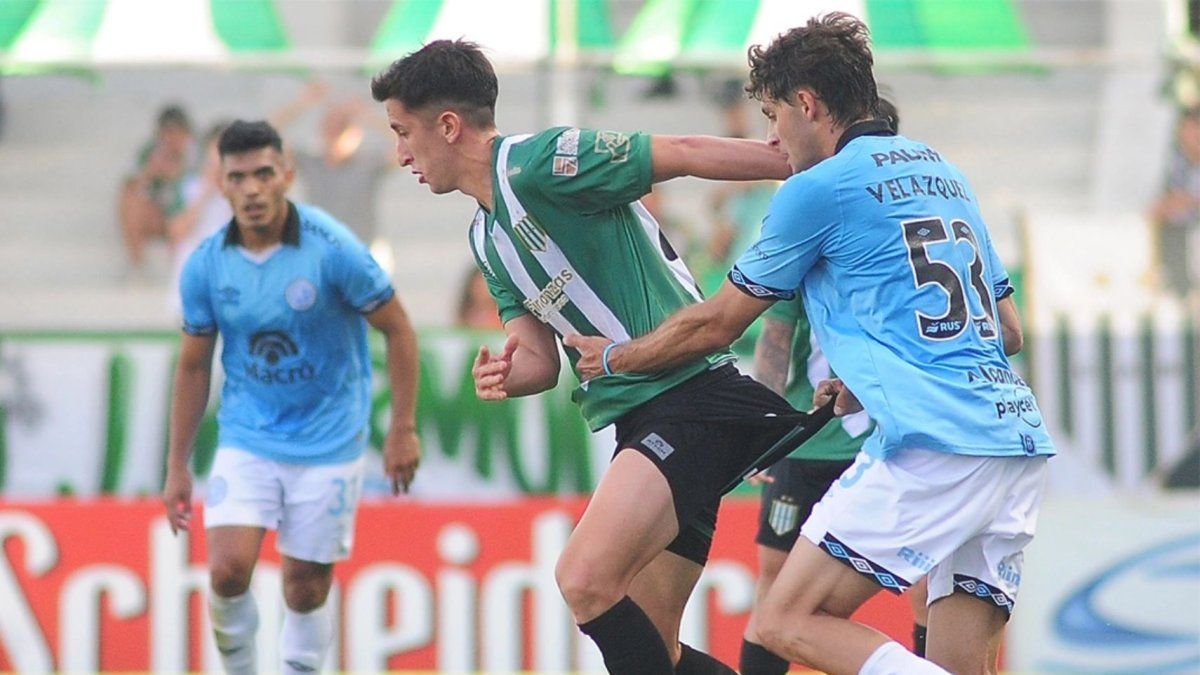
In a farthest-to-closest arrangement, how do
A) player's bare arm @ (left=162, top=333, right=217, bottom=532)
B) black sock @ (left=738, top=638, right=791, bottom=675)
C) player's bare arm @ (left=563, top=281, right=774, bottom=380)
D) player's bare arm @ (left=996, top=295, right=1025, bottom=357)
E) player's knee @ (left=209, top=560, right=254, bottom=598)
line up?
player's bare arm @ (left=162, top=333, right=217, bottom=532) < player's knee @ (left=209, top=560, right=254, bottom=598) < black sock @ (left=738, top=638, right=791, bottom=675) < player's bare arm @ (left=996, top=295, right=1025, bottom=357) < player's bare arm @ (left=563, top=281, right=774, bottom=380)

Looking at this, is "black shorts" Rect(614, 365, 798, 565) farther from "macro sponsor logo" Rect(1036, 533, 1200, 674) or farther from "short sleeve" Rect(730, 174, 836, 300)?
"macro sponsor logo" Rect(1036, 533, 1200, 674)

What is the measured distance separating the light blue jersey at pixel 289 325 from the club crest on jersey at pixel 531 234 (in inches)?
70.6

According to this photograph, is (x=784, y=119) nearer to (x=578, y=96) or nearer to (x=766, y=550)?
(x=766, y=550)

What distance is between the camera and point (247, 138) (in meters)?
6.66

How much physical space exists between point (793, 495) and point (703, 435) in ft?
4.79

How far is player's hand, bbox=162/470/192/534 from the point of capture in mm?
6770

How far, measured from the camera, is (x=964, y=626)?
4.78 metres

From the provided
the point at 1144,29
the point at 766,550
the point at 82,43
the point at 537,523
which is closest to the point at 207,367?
the point at 766,550

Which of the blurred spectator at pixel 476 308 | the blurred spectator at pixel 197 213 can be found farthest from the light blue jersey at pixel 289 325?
the blurred spectator at pixel 197 213

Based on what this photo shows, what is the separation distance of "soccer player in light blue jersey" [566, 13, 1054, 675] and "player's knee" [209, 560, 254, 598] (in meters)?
2.57

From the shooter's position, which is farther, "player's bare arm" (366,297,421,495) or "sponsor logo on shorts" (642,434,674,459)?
"player's bare arm" (366,297,421,495)

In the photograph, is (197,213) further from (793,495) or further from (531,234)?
(531,234)

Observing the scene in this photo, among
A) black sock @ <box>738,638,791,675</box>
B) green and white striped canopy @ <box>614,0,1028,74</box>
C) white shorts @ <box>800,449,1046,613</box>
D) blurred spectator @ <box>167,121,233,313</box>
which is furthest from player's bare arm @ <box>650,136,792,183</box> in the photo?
blurred spectator @ <box>167,121,233,313</box>

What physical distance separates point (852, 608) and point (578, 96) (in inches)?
233
